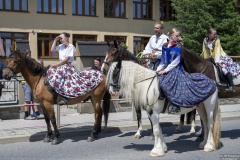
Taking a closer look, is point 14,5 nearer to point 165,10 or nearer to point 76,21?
point 76,21

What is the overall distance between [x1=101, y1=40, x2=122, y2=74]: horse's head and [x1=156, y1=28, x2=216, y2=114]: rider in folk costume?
1041 millimetres

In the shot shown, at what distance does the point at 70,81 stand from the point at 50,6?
63.5 ft

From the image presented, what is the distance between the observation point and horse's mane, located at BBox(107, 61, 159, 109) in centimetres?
655

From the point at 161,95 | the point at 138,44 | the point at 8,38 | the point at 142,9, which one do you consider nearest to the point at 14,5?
the point at 8,38

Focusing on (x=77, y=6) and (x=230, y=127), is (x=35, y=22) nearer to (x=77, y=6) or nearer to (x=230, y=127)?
(x=77, y=6)

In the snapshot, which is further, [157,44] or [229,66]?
[157,44]

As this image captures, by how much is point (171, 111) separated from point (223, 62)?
210 cm

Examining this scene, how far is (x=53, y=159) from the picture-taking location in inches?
263

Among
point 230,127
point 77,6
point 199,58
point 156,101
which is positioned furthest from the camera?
point 77,6

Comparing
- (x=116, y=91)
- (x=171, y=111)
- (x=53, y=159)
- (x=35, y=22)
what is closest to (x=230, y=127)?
(x=171, y=111)

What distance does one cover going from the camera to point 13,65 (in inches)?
302

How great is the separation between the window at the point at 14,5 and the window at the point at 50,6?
102 centimetres

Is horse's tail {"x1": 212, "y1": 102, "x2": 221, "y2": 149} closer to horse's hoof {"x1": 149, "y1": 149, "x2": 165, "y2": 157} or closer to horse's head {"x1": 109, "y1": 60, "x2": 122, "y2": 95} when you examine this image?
horse's hoof {"x1": 149, "y1": 149, "x2": 165, "y2": 157}

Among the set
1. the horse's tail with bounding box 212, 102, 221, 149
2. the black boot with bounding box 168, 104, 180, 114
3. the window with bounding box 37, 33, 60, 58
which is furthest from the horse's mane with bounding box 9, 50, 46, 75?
the window with bounding box 37, 33, 60, 58
